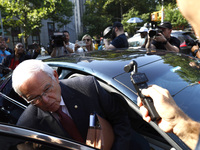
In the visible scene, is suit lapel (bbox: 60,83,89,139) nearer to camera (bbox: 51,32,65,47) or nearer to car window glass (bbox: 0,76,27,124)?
car window glass (bbox: 0,76,27,124)

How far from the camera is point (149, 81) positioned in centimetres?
166

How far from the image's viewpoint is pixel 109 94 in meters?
1.75

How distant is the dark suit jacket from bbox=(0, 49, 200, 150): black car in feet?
0.28

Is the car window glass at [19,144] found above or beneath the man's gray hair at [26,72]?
beneath

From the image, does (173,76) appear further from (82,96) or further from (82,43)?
(82,43)

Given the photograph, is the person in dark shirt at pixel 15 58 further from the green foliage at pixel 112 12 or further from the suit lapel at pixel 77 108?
the green foliage at pixel 112 12

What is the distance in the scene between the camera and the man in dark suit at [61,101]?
1561 mm

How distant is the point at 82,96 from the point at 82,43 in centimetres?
316

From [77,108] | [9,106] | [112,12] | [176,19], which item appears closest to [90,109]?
[77,108]

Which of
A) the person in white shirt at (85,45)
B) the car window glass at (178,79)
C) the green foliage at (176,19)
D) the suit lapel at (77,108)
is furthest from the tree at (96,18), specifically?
the suit lapel at (77,108)

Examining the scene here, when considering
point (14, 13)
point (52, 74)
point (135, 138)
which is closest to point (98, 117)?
point (135, 138)

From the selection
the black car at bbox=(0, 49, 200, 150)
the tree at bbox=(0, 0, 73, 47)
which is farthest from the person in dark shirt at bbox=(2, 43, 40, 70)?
the tree at bbox=(0, 0, 73, 47)

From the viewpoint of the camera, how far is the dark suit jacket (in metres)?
1.64

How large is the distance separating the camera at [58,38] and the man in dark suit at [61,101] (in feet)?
9.57
